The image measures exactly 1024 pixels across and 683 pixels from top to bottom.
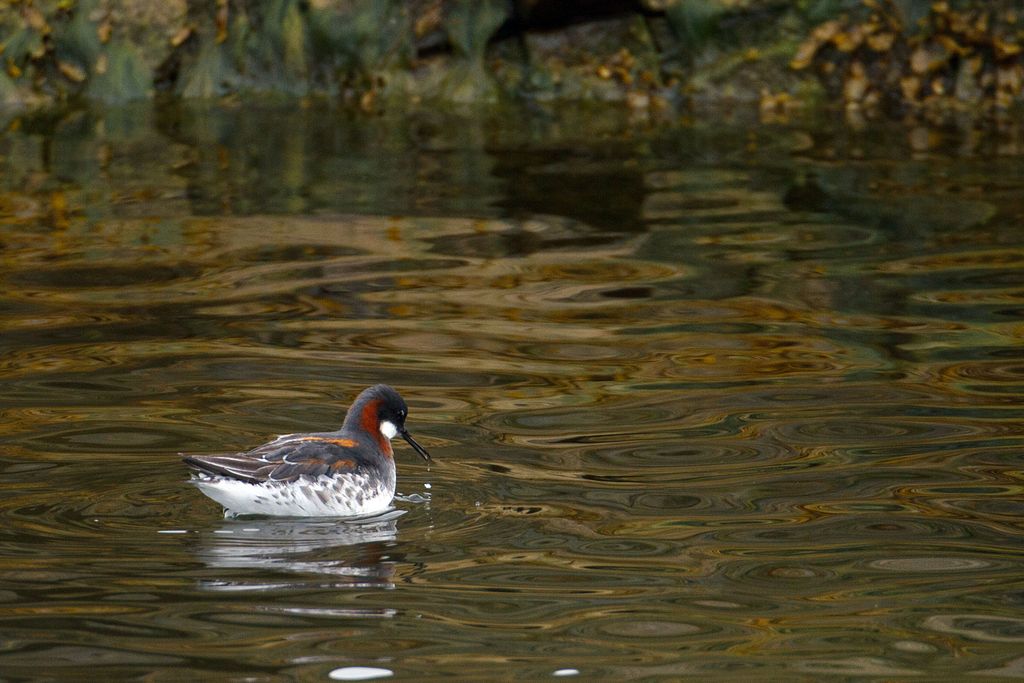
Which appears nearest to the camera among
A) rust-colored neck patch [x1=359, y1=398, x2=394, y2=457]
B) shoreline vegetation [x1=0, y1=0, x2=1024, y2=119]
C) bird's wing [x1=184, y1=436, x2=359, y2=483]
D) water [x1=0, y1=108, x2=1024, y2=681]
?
water [x1=0, y1=108, x2=1024, y2=681]

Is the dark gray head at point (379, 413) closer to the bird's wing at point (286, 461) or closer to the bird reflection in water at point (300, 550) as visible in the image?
the bird's wing at point (286, 461)

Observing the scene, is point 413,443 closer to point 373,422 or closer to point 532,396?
point 373,422

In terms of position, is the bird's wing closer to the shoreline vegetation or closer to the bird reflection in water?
the bird reflection in water

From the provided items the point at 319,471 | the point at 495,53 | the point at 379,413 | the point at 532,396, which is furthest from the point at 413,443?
the point at 495,53

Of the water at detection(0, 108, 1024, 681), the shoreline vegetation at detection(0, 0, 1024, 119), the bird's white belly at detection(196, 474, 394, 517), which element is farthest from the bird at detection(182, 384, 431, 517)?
the shoreline vegetation at detection(0, 0, 1024, 119)

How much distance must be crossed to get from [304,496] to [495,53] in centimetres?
1088

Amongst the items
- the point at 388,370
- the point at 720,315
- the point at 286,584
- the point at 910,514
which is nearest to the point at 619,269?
the point at 720,315

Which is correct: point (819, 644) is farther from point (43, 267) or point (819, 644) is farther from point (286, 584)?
point (43, 267)

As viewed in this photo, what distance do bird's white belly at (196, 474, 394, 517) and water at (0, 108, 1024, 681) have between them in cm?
8

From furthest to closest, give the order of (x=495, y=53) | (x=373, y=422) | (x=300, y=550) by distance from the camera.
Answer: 1. (x=495, y=53)
2. (x=373, y=422)
3. (x=300, y=550)

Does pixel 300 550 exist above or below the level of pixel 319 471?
below

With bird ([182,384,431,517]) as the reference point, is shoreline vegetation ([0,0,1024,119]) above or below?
above

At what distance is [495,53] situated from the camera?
16469 millimetres

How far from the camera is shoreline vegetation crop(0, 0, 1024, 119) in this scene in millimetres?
15891
